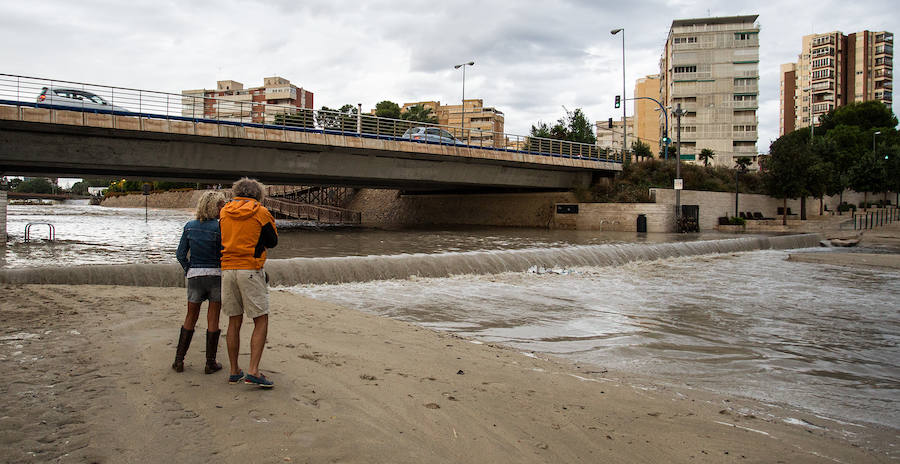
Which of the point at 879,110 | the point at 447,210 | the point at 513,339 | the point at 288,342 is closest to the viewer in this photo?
the point at 288,342

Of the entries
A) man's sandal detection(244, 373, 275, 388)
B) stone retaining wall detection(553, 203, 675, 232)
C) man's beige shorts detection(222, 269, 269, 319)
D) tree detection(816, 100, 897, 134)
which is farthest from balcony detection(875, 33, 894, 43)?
man's sandal detection(244, 373, 275, 388)

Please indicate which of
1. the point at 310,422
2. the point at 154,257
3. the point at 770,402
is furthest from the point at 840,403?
the point at 154,257

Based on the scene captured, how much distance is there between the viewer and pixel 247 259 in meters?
4.82

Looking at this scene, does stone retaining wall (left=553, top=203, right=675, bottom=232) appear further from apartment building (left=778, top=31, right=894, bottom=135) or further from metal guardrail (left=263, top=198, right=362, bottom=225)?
apartment building (left=778, top=31, right=894, bottom=135)

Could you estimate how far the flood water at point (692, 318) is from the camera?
6621 millimetres

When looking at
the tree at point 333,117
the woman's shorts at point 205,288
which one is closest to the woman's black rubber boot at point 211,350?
the woman's shorts at point 205,288

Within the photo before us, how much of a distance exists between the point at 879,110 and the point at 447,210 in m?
70.4

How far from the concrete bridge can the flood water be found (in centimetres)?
665

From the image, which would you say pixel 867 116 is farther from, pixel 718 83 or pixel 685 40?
pixel 685 40

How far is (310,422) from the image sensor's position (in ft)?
13.9

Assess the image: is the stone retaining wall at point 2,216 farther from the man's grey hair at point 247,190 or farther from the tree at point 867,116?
the tree at point 867,116

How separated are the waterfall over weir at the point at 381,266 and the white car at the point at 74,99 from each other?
1560 centimetres

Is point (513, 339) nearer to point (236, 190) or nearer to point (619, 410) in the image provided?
point (619, 410)

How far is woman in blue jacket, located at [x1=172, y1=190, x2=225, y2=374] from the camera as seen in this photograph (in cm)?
516
